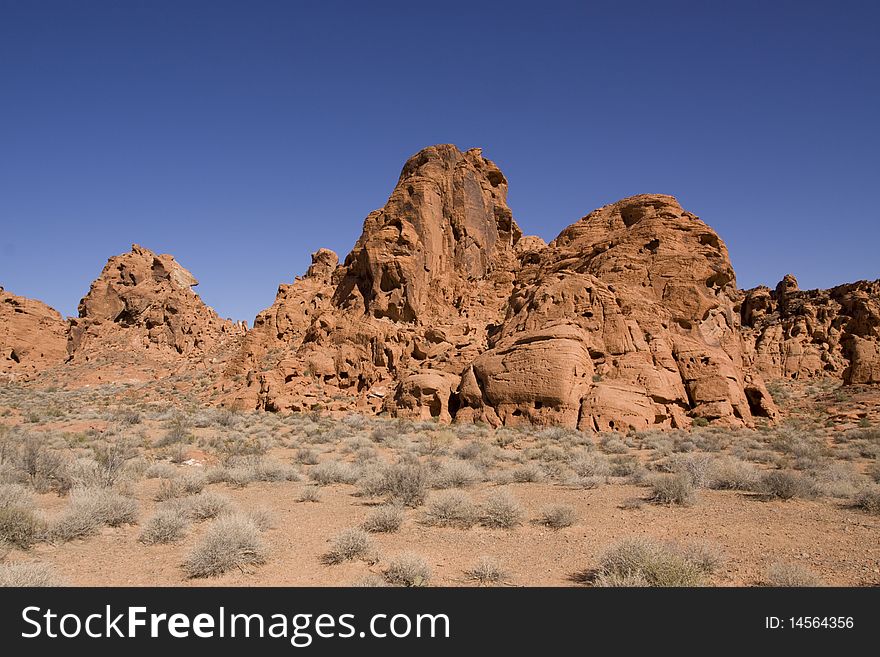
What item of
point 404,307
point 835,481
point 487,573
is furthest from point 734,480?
point 404,307

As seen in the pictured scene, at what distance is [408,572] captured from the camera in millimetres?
5375

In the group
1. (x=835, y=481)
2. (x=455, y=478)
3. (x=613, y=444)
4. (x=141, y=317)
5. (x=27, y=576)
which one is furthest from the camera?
(x=141, y=317)

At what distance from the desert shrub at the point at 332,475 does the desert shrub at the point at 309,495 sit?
77cm

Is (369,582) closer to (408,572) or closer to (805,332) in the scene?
(408,572)

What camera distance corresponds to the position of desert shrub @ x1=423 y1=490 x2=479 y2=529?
25.7 feet

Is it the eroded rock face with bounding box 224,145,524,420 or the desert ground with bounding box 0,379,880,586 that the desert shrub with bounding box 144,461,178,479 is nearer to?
the desert ground with bounding box 0,379,880,586

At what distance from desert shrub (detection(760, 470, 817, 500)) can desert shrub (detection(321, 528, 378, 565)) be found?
24.4ft

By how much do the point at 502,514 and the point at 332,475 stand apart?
5.17 metres

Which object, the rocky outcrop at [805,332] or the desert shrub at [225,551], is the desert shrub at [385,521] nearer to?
the desert shrub at [225,551]

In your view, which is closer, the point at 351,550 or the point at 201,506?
the point at 351,550

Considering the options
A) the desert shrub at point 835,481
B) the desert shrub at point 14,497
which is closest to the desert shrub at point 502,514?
the desert shrub at point 835,481

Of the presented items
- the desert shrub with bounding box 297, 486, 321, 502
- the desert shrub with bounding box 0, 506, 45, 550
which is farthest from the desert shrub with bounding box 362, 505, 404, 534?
the desert shrub with bounding box 0, 506, 45, 550

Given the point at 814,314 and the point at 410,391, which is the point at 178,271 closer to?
the point at 410,391

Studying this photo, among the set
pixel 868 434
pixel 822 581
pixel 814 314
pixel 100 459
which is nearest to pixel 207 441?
pixel 100 459
